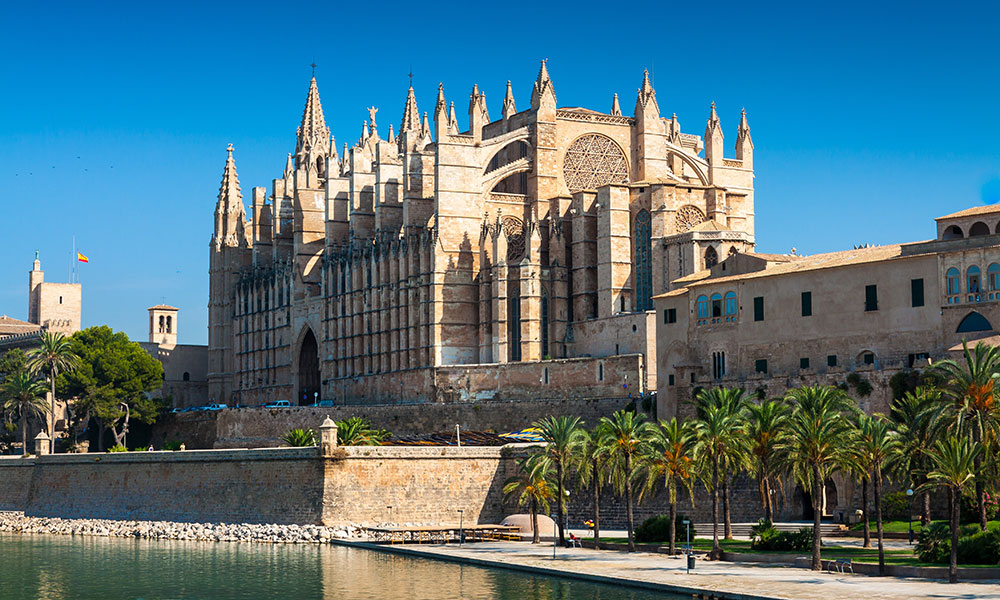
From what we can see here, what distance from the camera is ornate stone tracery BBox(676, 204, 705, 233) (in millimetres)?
68125

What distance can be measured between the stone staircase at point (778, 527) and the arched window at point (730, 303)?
8484 millimetres

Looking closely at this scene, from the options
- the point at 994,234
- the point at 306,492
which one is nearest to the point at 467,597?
the point at 306,492

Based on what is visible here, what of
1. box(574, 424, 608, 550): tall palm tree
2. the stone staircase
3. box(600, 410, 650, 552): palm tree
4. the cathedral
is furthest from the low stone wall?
box(600, 410, 650, 552): palm tree

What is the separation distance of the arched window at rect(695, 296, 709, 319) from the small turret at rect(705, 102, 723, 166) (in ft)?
69.7

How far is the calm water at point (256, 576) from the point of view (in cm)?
3991

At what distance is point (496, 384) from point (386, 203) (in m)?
16.5

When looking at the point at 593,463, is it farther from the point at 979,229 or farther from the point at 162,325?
the point at 162,325

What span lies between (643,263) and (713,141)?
1105cm

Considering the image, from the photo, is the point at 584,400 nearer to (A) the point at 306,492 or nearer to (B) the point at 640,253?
(B) the point at 640,253

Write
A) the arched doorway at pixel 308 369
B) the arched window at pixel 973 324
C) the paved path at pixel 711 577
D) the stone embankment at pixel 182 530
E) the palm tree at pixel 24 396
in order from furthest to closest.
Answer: the arched doorway at pixel 308 369, the palm tree at pixel 24 396, the stone embankment at pixel 182 530, the arched window at pixel 973 324, the paved path at pixel 711 577

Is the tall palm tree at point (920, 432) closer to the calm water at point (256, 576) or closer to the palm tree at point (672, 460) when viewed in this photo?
the palm tree at point (672, 460)

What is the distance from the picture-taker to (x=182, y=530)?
57875 mm

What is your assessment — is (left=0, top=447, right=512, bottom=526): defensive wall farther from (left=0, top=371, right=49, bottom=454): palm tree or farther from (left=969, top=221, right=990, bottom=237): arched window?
(left=969, top=221, right=990, bottom=237): arched window

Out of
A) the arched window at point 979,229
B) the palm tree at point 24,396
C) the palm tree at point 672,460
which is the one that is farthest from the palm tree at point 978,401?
the palm tree at point 24,396
